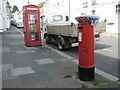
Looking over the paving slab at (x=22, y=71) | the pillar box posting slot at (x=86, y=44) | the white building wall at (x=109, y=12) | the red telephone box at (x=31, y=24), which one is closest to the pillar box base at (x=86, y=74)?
the pillar box posting slot at (x=86, y=44)

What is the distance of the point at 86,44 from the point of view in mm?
4223

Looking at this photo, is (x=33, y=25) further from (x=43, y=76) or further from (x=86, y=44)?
(x=86, y=44)

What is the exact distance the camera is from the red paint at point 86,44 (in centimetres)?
419

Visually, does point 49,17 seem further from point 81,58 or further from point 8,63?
point 81,58

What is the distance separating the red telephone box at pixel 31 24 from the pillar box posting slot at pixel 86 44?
6499 millimetres

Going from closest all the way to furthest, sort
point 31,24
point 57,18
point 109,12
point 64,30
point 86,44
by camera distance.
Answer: point 86,44, point 64,30, point 31,24, point 57,18, point 109,12

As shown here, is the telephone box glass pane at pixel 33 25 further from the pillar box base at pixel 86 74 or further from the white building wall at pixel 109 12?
the white building wall at pixel 109 12

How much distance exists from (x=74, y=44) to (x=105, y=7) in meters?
14.3

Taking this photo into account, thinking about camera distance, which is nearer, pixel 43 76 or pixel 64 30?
pixel 43 76

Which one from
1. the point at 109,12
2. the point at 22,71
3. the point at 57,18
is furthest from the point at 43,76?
the point at 109,12

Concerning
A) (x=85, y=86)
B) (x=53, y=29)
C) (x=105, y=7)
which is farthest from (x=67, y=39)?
(x=105, y=7)

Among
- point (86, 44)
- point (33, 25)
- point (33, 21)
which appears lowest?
point (86, 44)

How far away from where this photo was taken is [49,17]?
36.4 ft

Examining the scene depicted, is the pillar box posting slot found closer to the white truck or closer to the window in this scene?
the white truck
